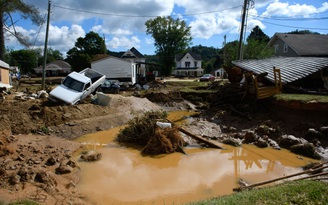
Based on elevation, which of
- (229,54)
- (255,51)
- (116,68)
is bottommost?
(116,68)

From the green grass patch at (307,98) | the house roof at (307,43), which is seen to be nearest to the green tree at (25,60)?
the house roof at (307,43)

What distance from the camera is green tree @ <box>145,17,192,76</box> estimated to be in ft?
206

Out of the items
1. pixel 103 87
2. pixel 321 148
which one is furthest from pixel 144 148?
pixel 103 87

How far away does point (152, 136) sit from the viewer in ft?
35.5

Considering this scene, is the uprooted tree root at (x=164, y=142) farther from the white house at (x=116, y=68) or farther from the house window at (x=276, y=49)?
the house window at (x=276, y=49)

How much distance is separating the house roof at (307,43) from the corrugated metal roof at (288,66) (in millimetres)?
18188

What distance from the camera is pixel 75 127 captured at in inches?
495

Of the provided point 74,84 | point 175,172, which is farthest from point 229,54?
point 175,172

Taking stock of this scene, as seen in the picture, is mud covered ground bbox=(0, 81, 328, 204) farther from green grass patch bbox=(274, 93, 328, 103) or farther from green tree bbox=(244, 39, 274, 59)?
green tree bbox=(244, 39, 274, 59)

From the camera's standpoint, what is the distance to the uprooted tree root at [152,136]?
1011cm

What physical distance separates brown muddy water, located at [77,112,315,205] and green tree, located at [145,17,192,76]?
2088 inches

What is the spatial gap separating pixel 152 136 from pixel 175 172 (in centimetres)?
273

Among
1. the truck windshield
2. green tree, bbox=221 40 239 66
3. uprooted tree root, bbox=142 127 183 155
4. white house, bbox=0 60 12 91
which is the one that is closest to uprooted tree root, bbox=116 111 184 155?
uprooted tree root, bbox=142 127 183 155

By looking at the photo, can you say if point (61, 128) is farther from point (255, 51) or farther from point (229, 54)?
point (229, 54)
